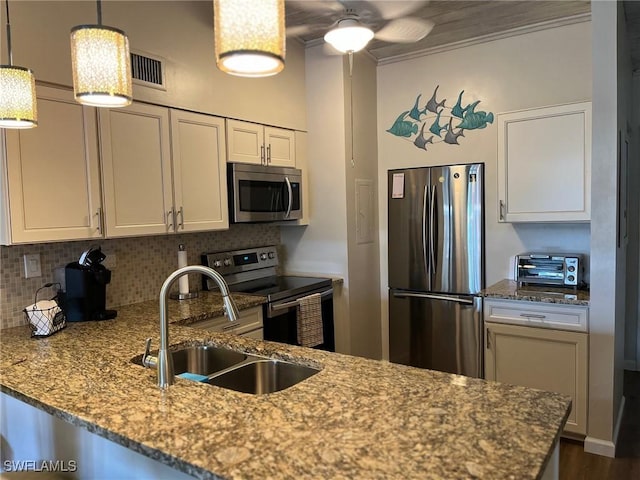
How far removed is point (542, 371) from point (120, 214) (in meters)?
2.60

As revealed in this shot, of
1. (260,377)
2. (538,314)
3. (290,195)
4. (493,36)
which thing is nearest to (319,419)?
(260,377)

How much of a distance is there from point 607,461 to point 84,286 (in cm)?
299

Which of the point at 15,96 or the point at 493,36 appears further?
the point at 493,36

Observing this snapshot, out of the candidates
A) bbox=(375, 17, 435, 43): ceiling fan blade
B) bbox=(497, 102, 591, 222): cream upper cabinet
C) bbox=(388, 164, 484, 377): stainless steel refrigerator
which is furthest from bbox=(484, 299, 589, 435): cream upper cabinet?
bbox=(375, 17, 435, 43): ceiling fan blade

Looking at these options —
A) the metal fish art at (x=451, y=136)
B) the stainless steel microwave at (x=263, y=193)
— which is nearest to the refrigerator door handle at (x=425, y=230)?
the metal fish art at (x=451, y=136)

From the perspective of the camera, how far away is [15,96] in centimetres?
150

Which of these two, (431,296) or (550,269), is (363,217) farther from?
(550,269)

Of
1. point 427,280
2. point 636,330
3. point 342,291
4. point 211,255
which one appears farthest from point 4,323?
point 636,330

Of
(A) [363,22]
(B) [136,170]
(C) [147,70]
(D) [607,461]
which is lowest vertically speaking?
(D) [607,461]

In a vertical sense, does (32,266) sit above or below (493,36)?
below

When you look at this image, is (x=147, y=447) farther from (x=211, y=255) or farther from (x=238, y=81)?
(x=238, y=81)

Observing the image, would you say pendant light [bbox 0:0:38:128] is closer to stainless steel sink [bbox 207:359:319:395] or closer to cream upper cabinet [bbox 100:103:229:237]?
cream upper cabinet [bbox 100:103:229:237]

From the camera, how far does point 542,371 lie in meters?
2.84

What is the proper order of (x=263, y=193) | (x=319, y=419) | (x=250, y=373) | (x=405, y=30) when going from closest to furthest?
1. (x=319, y=419)
2. (x=250, y=373)
3. (x=263, y=193)
4. (x=405, y=30)
